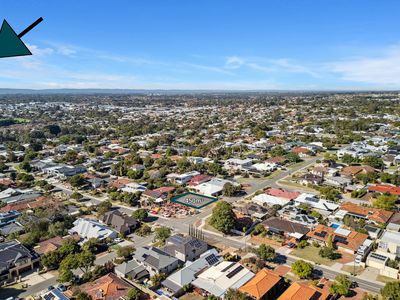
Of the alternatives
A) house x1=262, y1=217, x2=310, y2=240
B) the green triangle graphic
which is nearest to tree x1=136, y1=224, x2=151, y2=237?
house x1=262, y1=217, x2=310, y2=240

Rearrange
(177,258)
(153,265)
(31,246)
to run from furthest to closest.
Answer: (31,246) → (177,258) → (153,265)

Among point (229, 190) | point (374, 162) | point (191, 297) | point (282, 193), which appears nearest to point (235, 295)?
point (191, 297)

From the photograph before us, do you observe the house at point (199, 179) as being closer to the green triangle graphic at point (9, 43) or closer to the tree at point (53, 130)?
the green triangle graphic at point (9, 43)

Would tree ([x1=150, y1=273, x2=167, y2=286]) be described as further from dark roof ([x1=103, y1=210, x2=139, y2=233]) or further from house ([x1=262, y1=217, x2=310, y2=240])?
house ([x1=262, y1=217, x2=310, y2=240])

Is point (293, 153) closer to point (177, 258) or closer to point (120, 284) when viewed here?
point (177, 258)

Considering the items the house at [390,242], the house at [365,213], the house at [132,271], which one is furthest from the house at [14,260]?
the house at [365,213]

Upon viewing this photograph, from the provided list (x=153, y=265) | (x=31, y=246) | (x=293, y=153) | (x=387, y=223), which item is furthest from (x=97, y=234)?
(x=293, y=153)
